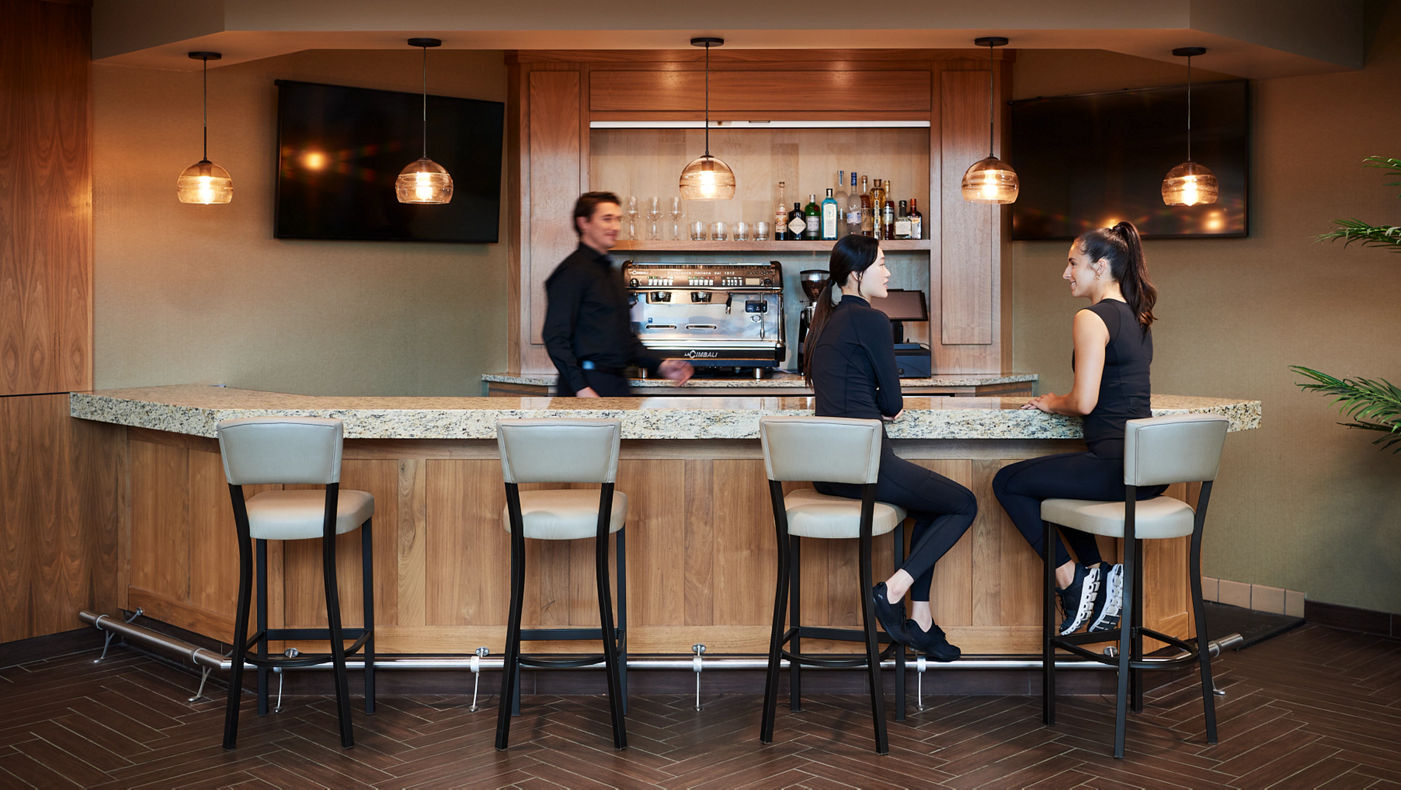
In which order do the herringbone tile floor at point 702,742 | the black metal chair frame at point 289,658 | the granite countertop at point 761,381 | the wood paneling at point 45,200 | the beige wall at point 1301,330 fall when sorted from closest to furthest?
the herringbone tile floor at point 702,742 < the black metal chair frame at point 289,658 < the wood paneling at point 45,200 < the beige wall at point 1301,330 < the granite countertop at point 761,381

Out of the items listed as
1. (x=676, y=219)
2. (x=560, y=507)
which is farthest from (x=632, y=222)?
(x=560, y=507)

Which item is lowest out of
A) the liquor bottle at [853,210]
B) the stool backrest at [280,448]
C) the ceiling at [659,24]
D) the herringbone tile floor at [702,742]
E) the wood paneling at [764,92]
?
the herringbone tile floor at [702,742]

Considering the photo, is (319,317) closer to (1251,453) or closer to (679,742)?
(679,742)

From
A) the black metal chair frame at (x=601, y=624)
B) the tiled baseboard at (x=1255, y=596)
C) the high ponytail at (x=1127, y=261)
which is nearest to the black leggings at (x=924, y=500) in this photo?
the black metal chair frame at (x=601, y=624)

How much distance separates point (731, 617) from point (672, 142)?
370cm

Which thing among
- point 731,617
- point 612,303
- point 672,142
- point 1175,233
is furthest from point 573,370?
point 1175,233

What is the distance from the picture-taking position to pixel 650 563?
13.5 feet

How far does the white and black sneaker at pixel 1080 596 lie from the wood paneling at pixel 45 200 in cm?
414

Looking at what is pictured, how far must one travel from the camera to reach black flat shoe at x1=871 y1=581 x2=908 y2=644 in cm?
373

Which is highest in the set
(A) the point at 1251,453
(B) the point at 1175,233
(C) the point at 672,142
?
(C) the point at 672,142

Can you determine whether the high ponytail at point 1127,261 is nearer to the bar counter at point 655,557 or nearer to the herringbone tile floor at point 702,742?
the bar counter at point 655,557

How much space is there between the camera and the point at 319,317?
5891mm

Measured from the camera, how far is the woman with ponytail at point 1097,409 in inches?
144

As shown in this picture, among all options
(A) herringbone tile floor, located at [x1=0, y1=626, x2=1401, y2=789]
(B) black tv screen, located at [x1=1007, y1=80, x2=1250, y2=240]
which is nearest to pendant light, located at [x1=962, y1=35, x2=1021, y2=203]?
(B) black tv screen, located at [x1=1007, y1=80, x2=1250, y2=240]
